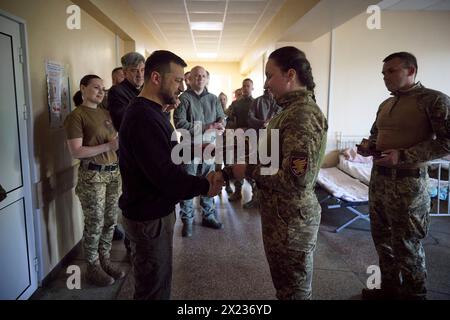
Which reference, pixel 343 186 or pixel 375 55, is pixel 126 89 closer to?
pixel 343 186

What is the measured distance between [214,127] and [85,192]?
139 centimetres

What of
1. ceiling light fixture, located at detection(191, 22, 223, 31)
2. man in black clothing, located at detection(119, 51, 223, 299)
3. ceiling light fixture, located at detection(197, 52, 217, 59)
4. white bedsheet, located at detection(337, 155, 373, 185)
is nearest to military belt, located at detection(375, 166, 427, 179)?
man in black clothing, located at detection(119, 51, 223, 299)

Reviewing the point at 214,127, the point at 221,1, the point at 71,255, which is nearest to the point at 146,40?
the point at 221,1

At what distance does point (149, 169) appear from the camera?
4.52 feet

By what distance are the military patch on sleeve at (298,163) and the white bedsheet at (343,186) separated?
96.9 inches

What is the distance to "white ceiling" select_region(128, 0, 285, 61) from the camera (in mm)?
4551

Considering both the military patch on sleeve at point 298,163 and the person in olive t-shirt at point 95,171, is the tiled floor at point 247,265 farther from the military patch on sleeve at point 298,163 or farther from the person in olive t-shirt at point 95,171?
the military patch on sleeve at point 298,163

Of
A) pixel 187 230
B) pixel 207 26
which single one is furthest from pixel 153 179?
pixel 207 26

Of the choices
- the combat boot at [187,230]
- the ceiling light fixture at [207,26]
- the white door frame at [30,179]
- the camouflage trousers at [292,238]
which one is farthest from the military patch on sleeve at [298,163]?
the ceiling light fixture at [207,26]

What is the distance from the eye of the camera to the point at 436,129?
1.91 metres

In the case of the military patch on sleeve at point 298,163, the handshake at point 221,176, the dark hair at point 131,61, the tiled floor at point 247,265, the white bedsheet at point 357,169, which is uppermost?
the dark hair at point 131,61

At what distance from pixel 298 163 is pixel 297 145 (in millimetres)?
77

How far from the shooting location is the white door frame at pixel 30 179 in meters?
2.10

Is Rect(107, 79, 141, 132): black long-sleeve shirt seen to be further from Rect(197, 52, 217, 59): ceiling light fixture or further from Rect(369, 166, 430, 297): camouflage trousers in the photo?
Rect(197, 52, 217, 59): ceiling light fixture
